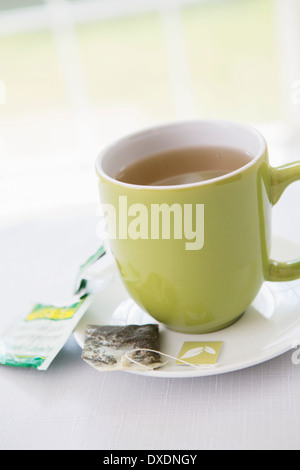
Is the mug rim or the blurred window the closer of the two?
the mug rim

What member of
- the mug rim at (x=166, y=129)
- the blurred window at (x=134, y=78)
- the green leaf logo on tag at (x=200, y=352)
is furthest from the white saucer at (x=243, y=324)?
the blurred window at (x=134, y=78)

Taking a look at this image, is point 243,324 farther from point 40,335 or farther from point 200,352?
point 40,335

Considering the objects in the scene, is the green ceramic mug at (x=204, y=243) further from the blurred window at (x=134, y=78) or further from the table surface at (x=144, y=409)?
the blurred window at (x=134, y=78)

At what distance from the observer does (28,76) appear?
387 cm

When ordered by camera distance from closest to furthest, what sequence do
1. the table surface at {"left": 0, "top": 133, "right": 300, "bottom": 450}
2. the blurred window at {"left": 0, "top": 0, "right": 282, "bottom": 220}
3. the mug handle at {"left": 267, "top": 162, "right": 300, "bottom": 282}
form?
the table surface at {"left": 0, "top": 133, "right": 300, "bottom": 450}
the mug handle at {"left": 267, "top": 162, "right": 300, "bottom": 282}
the blurred window at {"left": 0, "top": 0, "right": 282, "bottom": 220}

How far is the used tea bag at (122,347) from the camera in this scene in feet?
2.05

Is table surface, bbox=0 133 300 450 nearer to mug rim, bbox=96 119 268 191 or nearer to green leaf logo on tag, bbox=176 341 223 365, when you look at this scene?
green leaf logo on tag, bbox=176 341 223 365

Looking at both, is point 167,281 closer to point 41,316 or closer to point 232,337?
point 232,337

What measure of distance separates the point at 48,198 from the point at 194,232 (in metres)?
0.86

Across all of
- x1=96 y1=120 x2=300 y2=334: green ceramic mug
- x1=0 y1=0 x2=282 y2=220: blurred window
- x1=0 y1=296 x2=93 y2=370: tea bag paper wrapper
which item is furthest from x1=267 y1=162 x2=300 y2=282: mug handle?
x1=0 y1=0 x2=282 y2=220: blurred window

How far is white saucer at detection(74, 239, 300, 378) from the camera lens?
611mm

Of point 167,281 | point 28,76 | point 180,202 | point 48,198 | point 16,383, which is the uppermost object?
point 180,202

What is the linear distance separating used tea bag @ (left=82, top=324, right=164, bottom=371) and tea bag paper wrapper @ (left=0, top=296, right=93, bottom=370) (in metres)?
0.04

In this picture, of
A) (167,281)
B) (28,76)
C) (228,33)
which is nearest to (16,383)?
(167,281)
